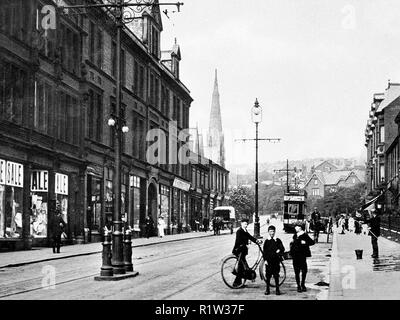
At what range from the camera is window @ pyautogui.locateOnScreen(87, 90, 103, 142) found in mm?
39875

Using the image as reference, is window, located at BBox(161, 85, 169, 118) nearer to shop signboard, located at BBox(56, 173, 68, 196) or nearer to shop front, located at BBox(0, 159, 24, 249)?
shop signboard, located at BBox(56, 173, 68, 196)

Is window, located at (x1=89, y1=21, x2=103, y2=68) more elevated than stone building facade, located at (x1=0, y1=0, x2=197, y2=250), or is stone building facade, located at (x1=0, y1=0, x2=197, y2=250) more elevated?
window, located at (x1=89, y1=21, x2=103, y2=68)

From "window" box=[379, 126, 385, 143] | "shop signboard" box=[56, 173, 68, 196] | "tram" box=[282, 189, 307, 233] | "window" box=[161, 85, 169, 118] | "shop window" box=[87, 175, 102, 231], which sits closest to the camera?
"shop signboard" box=[56, 173, 68, 196]

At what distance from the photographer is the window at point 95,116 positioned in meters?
39.9

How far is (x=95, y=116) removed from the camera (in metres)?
40.6

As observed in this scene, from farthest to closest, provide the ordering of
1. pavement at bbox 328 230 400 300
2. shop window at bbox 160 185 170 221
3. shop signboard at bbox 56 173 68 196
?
shop window at bbox 160 185 170 221
shop signboard at bbox 56 173 68 196
pavement at bbox 328 230 400 300

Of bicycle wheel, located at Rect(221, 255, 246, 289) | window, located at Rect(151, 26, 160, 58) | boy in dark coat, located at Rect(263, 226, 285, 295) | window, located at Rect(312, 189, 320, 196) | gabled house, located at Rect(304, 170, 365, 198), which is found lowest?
bicycle wheel, located at Rect(221, 255, 246, 289)

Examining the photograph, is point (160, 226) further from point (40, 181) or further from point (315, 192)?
point (315, 192)

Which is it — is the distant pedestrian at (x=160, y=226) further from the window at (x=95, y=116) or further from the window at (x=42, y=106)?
the window at (x=42, y=106)

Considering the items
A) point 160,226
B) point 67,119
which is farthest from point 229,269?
point 160,226

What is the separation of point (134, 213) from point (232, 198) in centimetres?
6769

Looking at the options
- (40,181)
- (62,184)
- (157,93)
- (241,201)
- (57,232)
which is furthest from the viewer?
(241,201)

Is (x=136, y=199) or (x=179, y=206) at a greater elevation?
(x=136, y=199)

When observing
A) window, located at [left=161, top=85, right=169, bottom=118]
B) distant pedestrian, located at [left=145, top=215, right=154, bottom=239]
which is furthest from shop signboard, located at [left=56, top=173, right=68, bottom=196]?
window, located at [left=161, top=85, right=169, bottom=118]
